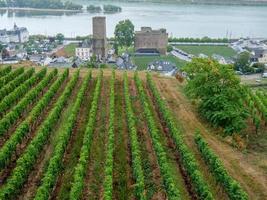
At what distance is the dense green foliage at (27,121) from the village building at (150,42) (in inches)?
2360

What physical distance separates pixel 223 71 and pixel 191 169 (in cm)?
1229

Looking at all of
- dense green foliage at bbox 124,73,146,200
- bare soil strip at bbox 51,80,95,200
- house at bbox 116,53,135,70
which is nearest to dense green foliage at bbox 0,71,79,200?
bare soil strip at bbox 51,80,95,200

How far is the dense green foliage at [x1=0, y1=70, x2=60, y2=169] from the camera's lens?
23.8 metres

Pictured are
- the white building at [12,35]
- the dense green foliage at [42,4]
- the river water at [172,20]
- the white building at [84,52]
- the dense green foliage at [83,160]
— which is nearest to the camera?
the dense green foliage at [83,160]

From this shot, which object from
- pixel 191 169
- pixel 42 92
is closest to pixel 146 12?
pixel 42 92

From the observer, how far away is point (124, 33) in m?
103

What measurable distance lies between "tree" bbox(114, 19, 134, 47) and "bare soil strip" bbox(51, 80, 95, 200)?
6910 cm

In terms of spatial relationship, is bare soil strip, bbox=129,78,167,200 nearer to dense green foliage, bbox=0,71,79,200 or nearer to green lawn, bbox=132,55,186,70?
dense green foliage, bbox=0,71,79,200

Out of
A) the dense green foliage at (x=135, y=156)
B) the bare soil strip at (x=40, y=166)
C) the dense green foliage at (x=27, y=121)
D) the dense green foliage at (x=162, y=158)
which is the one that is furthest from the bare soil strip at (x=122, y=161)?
the dense green foliage at (x=27, y=121)

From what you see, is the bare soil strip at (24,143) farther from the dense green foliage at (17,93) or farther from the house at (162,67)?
the house at (162,67)

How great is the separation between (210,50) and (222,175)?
85608 mm

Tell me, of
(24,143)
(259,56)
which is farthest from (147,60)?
(24,143)

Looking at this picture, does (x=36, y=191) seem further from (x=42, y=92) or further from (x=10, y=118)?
(x=42, y=92)

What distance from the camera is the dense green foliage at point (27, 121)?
23.8 metres
